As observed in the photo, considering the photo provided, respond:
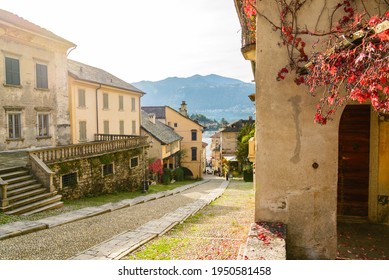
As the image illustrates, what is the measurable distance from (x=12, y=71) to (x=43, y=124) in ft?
13.6

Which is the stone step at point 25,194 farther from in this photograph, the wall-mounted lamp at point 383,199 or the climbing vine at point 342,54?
the wall-mounted lamp at point 383,199

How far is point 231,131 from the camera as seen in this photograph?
2287 inches

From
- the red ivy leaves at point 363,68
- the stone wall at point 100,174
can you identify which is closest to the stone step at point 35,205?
the stone wall at point 100,174

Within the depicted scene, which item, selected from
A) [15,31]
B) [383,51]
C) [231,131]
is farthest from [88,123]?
[231,131]

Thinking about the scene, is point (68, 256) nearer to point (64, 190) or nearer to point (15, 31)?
point (64, 190)

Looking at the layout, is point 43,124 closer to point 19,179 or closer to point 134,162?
point 134,162

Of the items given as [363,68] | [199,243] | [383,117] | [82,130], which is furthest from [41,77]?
[363,68]

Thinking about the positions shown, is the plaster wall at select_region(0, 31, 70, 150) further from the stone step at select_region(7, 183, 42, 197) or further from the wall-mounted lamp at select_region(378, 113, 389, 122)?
the wall-mounted lamp at select_region(378, 113, 389, 122)

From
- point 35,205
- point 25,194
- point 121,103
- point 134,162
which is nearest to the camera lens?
point 35,205

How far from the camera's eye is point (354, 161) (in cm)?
741

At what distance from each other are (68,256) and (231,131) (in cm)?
5277

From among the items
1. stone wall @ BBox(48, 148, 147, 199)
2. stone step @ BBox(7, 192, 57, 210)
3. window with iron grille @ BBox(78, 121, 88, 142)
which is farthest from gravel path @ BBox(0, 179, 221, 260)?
window with iron grille @ BBox(78, 121, 88, 142)

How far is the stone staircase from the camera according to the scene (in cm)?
1134

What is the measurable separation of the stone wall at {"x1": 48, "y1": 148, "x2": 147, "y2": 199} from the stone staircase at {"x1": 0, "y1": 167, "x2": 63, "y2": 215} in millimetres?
1377
